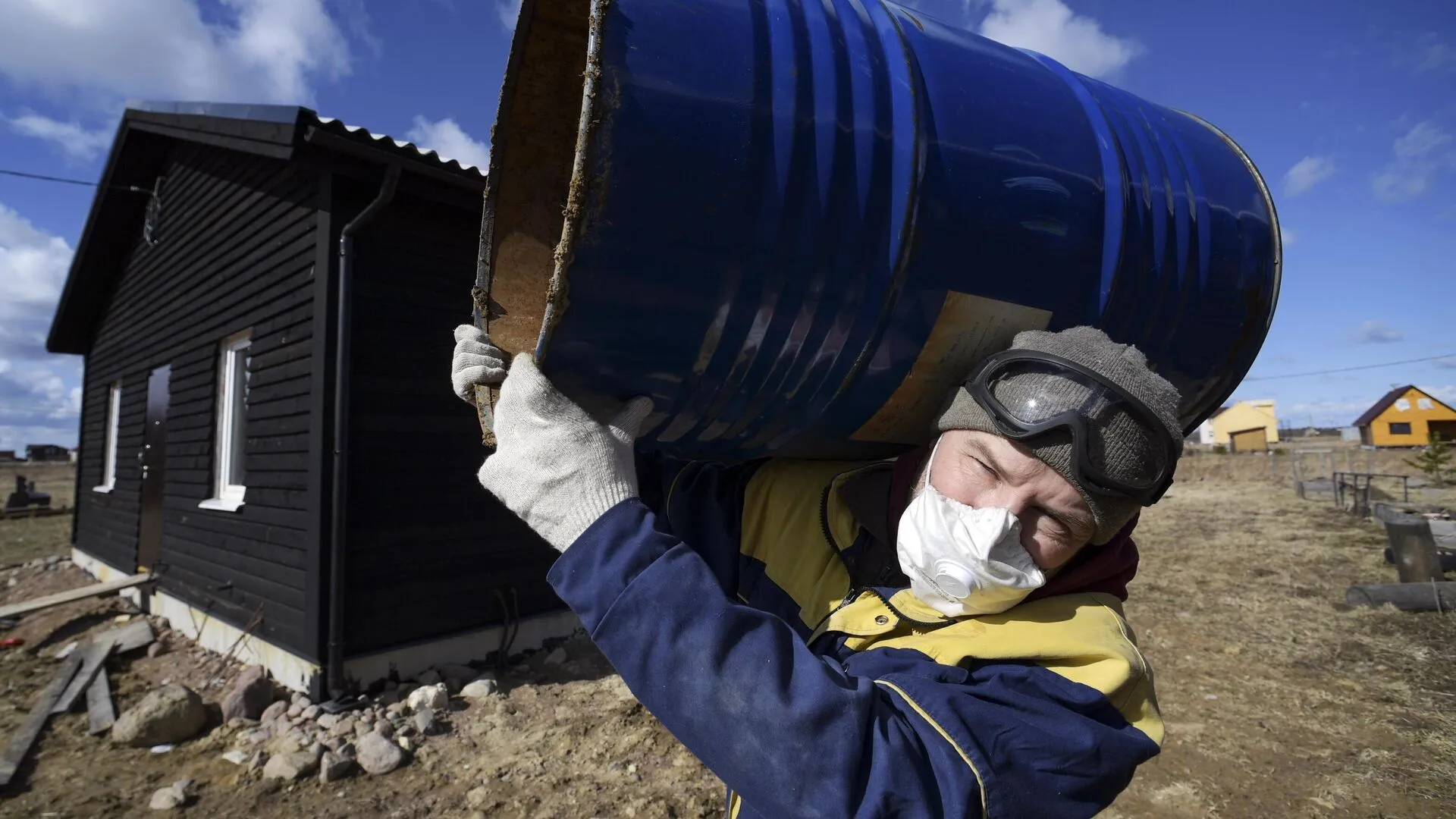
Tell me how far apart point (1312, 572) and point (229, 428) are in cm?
1142

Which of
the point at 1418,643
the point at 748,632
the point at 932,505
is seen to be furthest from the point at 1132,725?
the point at 1418,643

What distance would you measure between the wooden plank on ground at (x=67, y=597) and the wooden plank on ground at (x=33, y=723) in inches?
41.3

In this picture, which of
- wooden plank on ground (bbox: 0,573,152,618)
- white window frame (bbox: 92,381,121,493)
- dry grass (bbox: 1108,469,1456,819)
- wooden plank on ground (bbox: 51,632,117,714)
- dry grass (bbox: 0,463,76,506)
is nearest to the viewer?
dry grass (bbox: 1108,469,1456,819)

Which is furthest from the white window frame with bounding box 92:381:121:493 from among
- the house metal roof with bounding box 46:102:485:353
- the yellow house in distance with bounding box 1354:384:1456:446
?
the yellow house in distance with bounding box 1354:384:1456:446

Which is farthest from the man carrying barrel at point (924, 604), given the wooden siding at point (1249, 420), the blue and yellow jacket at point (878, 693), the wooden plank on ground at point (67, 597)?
the wooden siding at point (1249, 420)

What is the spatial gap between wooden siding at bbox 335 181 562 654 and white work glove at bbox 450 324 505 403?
3.91m

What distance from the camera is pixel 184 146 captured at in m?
7.56

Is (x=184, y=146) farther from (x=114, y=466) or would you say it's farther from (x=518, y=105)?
(x=518, y=105)

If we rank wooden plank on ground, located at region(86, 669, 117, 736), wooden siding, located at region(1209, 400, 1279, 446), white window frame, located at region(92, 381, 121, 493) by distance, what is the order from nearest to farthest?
wooden plank on ground, located at region(86, 669, 117, 736) → white window frame, located at region(92, 381, 121, 493) → wooden siding, located at region(1209, 400, 1279, 446)

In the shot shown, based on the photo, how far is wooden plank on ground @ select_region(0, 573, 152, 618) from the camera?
Answer: 20.9 feet

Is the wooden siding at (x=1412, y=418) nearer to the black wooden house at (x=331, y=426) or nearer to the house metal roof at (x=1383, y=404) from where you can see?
the house metal roof at (x=1383, y=404)

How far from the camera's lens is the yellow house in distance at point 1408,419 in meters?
35.9

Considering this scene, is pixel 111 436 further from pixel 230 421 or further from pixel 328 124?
pixel 328 124

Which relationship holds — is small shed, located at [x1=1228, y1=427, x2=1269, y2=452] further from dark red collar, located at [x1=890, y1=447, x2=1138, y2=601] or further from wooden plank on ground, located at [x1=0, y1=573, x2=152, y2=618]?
dark red collar, located at [x1=890, y1=447, x2=1138, y2=601]
